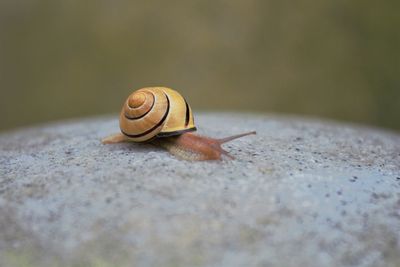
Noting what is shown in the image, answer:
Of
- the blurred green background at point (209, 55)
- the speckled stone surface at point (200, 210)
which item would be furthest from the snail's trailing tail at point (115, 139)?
the blurred green background at point (209, 55)

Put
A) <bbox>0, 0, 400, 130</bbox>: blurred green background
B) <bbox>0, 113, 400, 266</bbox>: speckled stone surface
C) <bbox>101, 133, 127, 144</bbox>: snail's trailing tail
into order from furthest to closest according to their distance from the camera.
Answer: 1. <bbox>0, 0, 400, 130</bbox>: blurred green background
2. <bbox>101, 133, 127, 144</bbox>: snail's trailing tail
3. <bbox>0, 113, 400, 266</bbox>: speckled stone surface

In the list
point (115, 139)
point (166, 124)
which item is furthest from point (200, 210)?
point (115, 139)

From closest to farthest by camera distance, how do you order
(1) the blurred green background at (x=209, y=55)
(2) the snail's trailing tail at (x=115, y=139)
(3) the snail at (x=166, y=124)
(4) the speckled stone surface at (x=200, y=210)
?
(4) the speckled stone surface at (x=200, y=210)
(3) the snail at (x=166, y=124)
(2) the snail's trailing tail at (x=115, y=139)
(1) the blurred green background at (x=209, y=55)

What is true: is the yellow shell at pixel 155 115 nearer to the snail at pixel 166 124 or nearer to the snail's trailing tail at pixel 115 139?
the snail at pixel 166 124

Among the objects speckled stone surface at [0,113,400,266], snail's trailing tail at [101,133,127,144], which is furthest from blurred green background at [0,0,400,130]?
speckled stone surface at [0,113,400,266]

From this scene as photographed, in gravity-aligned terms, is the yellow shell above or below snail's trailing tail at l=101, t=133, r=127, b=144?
above

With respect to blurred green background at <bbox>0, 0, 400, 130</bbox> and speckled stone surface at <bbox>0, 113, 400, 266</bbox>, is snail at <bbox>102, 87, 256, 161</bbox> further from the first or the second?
blurred green background at <bbox>0, 0, 400, 130</bbox>

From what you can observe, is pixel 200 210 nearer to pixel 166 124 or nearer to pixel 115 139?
pixel 166 124
